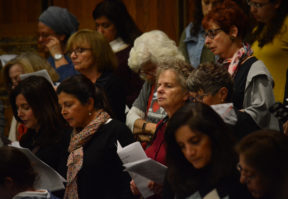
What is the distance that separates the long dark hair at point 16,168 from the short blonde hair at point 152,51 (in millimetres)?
1439

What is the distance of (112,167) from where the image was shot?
12.2 ft

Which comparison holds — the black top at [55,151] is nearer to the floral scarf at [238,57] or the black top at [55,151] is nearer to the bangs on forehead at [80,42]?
the bangs on forehead at [80,42]

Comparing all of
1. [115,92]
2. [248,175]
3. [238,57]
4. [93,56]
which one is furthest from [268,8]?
[248,175]

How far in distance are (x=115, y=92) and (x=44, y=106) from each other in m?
0.59

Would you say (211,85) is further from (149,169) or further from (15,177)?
(15,177)

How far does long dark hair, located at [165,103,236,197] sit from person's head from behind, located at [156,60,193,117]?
715 millimetres

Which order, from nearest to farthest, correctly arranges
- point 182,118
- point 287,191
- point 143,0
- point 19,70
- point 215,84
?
point 287,191, point 182,118, point 215,84, point 19,70, point 143,0

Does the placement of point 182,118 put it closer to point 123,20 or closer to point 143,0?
point 123,20

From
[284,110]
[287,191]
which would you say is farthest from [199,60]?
[287,191]

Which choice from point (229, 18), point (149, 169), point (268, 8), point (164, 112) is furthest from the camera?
point (164, 112)

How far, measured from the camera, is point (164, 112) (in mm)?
4195

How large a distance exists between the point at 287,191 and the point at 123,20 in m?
2.97

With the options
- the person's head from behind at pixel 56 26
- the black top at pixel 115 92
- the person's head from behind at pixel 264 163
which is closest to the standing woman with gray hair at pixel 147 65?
the black top at pixel 115 92

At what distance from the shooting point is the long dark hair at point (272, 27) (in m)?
4.09
